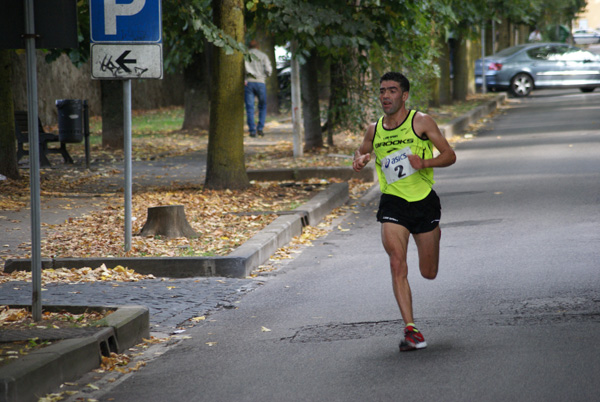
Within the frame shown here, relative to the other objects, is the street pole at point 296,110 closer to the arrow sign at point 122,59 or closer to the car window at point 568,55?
the arrow sign at point 122,59

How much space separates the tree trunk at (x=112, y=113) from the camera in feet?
69.8

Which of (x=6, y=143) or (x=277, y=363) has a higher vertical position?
(x=6, y=143)

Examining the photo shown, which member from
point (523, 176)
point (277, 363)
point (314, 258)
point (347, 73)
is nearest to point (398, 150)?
point (277, 363)

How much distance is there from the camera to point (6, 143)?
15.3m

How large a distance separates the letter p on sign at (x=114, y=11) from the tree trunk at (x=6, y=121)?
20.0 feet

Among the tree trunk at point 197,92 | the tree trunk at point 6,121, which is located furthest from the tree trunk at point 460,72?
the tree trunk at point 6,121

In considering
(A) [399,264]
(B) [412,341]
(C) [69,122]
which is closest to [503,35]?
(C) [69,122]

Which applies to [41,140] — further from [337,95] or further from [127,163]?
[127,163]

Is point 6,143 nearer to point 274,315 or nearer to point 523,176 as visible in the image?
point 523,176

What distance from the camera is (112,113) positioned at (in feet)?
70.7

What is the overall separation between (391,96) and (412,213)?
0.73 m

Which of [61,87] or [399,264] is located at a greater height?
[61,87]

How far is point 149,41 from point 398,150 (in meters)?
3.94

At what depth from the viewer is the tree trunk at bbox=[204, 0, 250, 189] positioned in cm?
1390
